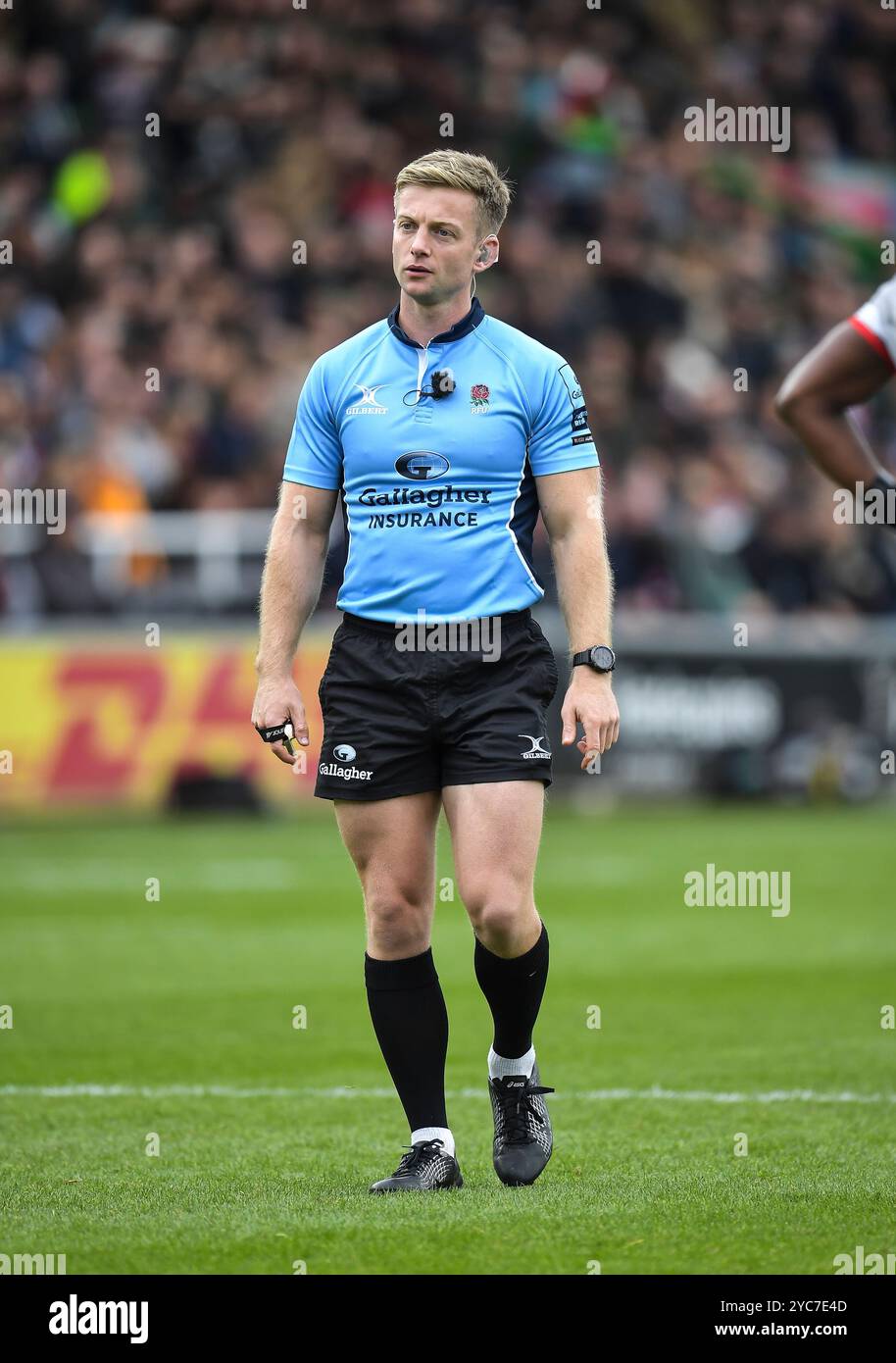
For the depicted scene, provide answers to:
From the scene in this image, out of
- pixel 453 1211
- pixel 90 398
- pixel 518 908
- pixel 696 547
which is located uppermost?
pixel 90 398

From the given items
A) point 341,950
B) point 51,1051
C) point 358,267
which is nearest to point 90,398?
point 358,267

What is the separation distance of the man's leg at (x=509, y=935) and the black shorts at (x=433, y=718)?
0.08 metres

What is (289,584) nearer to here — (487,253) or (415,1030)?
(487,253)

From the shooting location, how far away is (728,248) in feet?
83.6

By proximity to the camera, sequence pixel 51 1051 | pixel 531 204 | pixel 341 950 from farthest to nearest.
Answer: pixel 531 204
pixel 341 950
pixel 51 1051

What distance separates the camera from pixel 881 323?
5.23m

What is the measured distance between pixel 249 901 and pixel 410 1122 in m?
7.29

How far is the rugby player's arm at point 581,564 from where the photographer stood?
18.5 ft

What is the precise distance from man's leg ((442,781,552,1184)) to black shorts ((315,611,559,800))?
0.26 feet

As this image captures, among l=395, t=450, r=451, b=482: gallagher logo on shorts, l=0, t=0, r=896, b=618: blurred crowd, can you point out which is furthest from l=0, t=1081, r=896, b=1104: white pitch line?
l=0, t=0, r=896, b=618: blurred crowd

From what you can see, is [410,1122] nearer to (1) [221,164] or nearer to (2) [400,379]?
(2) [400,379]

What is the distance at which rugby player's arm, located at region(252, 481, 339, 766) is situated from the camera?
18.9 feet
